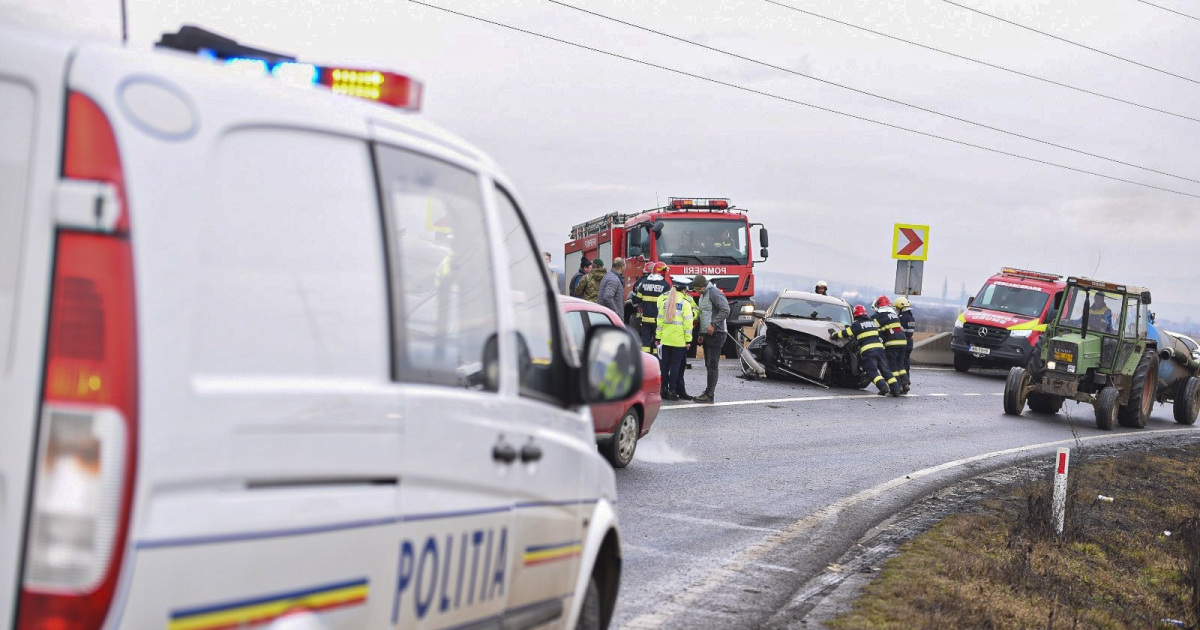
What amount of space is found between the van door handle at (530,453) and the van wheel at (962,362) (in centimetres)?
2706

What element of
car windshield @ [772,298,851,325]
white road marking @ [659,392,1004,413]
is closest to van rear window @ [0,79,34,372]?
white road marking @ [659,392,1004,413]

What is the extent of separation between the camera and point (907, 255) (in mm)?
26422

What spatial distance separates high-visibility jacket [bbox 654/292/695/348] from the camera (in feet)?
53.9

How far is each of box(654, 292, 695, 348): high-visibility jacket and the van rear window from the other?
14.3 m

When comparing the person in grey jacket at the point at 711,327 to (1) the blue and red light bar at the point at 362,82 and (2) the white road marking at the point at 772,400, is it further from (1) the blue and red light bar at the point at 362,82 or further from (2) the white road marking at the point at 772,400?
(1) the blue and red light bar at the point at 362,82

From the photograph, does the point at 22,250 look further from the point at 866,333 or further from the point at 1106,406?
the point at 1106,406

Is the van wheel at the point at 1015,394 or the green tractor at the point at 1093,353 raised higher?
the green tractor at the point at 1093,353

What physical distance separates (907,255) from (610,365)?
2336 cm

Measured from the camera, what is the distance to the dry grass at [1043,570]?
6875 mm

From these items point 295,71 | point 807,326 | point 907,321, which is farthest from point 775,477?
point 907,321

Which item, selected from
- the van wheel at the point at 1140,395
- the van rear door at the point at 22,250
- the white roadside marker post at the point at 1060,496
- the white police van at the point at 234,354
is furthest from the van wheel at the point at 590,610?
the van wheel at the point at 1140,395

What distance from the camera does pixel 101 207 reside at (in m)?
2.15

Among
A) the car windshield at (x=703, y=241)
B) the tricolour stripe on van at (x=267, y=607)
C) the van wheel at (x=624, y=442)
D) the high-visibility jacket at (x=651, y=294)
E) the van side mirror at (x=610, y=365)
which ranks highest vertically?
the car windshield at (x=703, y=241)

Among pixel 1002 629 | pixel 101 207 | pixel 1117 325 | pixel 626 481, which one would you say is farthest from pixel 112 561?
pixel 1117 325
